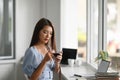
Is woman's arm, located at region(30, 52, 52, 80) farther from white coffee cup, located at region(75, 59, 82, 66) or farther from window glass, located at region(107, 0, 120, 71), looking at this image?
white coffee cup, located at region(75, 59, 82, 66)

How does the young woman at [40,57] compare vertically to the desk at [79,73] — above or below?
above

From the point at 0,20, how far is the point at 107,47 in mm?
1590

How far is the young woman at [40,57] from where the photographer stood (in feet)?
6.56

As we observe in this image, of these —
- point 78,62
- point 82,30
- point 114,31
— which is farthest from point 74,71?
point 82,30

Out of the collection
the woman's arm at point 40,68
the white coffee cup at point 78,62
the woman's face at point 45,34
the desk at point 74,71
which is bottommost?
the desk at point 74,71

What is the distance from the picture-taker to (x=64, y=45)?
3.94 m

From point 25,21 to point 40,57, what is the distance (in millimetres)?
1834

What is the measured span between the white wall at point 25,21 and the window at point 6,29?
72 mm

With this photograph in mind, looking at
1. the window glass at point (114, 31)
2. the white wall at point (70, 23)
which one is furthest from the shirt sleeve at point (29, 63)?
the white wall at point (70, 23)

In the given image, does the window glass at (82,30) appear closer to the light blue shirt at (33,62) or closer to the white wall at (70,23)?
the white wall at (70,23)

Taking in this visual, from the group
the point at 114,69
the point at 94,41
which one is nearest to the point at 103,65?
the point at 114,69

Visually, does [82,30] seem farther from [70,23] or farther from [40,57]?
[40,57]

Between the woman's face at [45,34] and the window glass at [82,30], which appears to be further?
the window glass at [82,30]

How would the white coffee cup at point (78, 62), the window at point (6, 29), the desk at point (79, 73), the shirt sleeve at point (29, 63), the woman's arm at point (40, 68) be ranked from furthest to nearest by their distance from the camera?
1. the window at point (6, 29)
2. the white coffee cup at point (78, 62)
3. the desk at point (79, 73)
4. the shirt sleeve at point (29, 63)
5. the woman's arm at point (40, 68)
